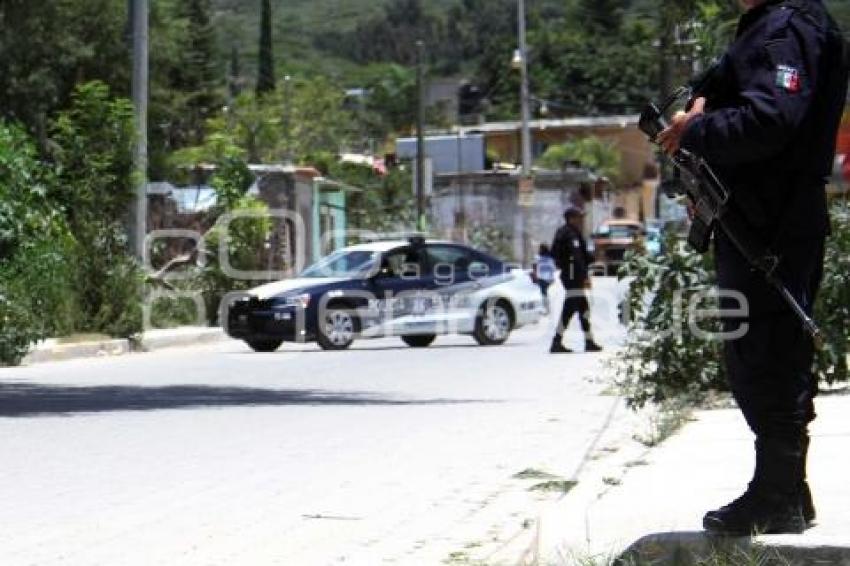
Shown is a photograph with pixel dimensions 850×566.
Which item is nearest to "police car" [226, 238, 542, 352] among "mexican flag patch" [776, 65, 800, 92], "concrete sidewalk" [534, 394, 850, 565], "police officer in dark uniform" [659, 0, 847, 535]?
"concrete sidewalk" [534, 394, 850, 565]

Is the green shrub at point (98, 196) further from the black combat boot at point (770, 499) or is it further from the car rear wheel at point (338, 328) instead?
the black combat boot at point (770, 499)

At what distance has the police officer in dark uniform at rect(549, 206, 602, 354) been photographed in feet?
71.4

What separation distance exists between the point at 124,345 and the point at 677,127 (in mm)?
18902

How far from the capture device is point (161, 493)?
9.13 meters

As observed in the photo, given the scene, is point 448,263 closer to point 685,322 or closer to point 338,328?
point 338,328

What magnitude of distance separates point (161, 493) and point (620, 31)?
104647 millimetres

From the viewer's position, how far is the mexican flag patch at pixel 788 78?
5473mm

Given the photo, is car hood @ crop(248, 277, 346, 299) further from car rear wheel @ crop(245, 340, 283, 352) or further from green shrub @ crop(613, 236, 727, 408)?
green shrub @ crop(613, 236, 727, 408)

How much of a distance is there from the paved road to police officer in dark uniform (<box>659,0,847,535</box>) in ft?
6.73

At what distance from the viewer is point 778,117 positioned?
17.8 feet

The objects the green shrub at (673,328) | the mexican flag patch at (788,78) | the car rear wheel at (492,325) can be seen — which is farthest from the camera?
the car rear wheel at (492,325)

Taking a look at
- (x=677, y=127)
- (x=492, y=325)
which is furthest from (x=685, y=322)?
(x=492, y=325)

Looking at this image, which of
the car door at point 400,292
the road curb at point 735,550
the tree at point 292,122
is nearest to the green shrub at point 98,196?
the car door at point 400,292

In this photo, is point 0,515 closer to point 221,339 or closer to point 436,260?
point 436,260
